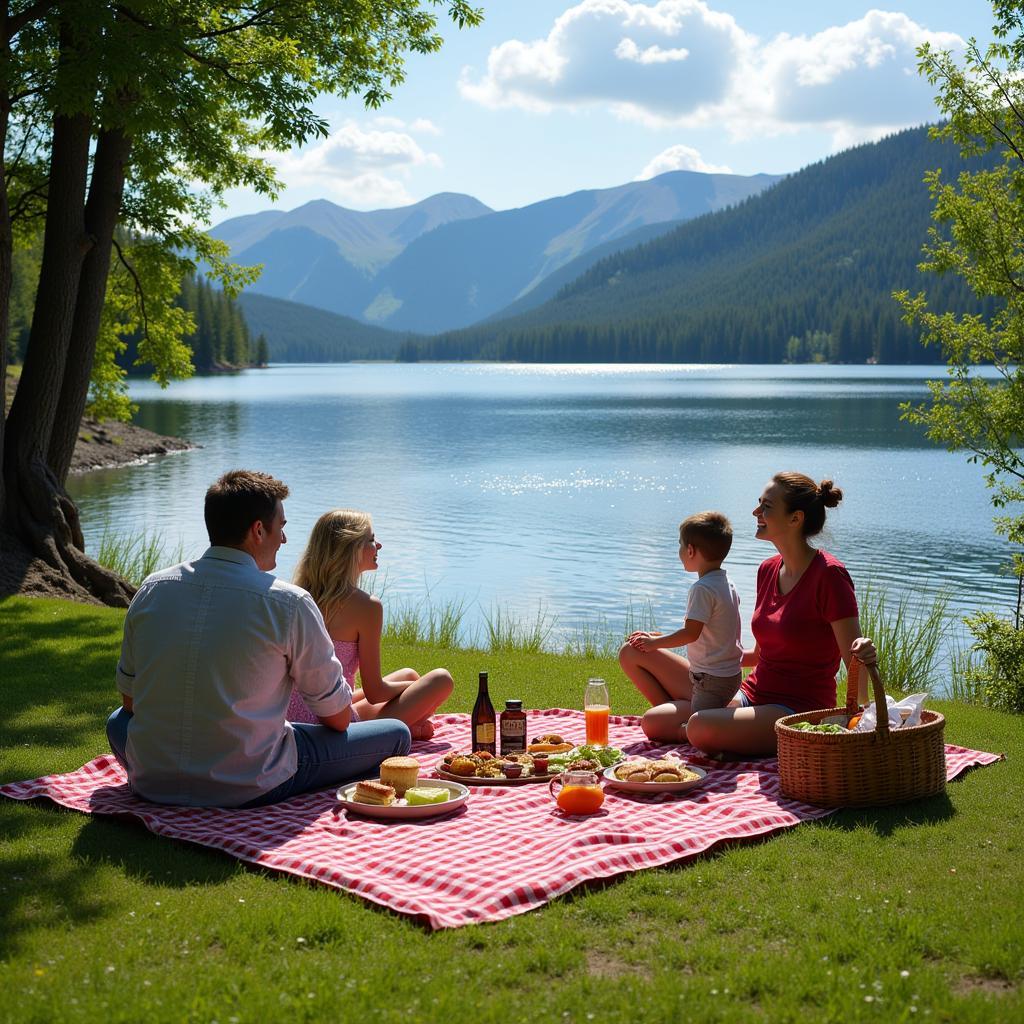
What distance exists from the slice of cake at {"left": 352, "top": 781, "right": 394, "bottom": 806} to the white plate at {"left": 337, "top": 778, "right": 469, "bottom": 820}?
3cm

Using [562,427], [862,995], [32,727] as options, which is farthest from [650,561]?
[562,427]

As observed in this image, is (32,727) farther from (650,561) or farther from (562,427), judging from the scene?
(562,427)

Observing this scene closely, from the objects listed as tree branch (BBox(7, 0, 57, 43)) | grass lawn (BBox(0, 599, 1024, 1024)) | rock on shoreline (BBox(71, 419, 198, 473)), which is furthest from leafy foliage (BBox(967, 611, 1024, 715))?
rock on shoreline (BBox(71, 419, 198, 473))

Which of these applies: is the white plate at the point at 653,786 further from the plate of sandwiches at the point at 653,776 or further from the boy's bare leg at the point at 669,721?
the boy's bare leg at the point at 669,721

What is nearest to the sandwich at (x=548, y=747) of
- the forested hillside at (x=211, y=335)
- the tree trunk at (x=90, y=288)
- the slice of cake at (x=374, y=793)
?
the slice of cake at (x=374, y=793)

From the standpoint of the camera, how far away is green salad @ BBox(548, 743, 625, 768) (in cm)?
622

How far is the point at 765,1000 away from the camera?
3.47 metres

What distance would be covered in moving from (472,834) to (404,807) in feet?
1.30

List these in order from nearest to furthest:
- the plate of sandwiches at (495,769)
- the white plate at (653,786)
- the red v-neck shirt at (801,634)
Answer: the white plate at (653,786) → the plate of sandwiches at (495,769) → the red v-neck shirt at (801,634)

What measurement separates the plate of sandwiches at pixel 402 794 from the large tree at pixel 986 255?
273 inches

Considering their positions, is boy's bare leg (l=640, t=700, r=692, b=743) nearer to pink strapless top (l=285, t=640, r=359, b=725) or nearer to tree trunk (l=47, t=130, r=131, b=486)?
pink strapless top (l=285, t=640, r=359, b=725)

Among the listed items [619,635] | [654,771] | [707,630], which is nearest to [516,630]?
[619,635]

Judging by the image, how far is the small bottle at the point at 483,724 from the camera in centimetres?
644

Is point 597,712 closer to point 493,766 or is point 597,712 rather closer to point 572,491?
point 493,766
